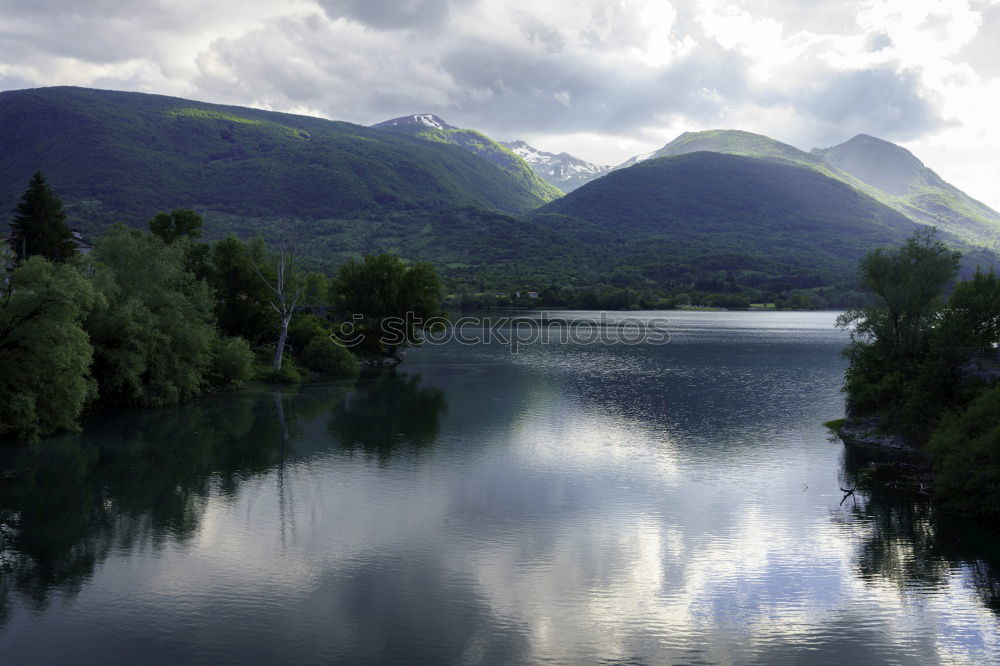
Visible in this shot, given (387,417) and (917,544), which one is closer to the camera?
(917,544)

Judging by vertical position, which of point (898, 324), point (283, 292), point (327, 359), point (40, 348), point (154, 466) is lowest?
point (154, 466)

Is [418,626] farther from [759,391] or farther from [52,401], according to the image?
[759,391]

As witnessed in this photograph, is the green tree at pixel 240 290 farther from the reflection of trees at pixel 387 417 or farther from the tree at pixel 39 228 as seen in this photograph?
the tree at pixel 39 228

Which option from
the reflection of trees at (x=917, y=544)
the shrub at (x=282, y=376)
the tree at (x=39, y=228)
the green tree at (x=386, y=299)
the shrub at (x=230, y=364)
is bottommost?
the reflection of trees at (x=917, y=544)

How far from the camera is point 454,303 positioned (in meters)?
178

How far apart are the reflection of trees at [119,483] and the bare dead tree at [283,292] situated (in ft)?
44.1

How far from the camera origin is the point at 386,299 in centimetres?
7138

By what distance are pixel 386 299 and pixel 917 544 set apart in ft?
182

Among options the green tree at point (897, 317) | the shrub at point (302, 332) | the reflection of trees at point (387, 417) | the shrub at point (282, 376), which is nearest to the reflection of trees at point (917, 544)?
the green tree at point (897, 317)

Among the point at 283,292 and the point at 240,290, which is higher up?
the point at 240,290

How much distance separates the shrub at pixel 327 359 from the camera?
214ft

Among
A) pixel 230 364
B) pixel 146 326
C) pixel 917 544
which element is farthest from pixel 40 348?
pixel 917 544

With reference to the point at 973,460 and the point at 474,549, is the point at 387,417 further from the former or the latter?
the point at 973,460

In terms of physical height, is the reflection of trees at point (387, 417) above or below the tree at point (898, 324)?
below
